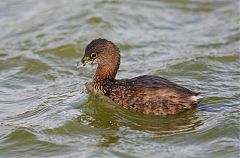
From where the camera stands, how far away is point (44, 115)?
10711mm

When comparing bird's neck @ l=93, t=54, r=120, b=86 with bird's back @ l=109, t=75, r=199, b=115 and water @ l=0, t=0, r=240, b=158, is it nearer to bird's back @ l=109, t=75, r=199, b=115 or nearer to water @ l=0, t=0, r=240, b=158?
water @ l=0, t=0, r=240, b=158

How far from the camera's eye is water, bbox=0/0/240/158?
934 centimetres

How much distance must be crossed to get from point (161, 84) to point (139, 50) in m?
4.27

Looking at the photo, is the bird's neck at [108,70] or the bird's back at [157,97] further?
the bird's neck at [108,70]

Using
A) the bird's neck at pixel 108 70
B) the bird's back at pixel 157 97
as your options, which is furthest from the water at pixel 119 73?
the bird's neck at pixel 108 70

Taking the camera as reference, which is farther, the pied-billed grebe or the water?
the pied-billed grebe

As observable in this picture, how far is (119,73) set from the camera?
503 inches

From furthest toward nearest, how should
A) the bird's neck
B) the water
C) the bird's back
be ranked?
the bird's neck < the bird's back < the water

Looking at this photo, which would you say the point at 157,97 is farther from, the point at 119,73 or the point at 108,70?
the point at 119,73

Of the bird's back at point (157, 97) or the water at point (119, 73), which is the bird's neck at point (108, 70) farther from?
the bird's back at point (157, 97)

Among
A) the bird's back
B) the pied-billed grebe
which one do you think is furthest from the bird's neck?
the bird's back

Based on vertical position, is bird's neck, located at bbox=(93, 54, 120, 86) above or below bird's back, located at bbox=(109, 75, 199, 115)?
above

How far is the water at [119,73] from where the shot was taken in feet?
30.7

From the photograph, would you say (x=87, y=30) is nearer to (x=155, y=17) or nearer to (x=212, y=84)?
(x=155, y=17)
